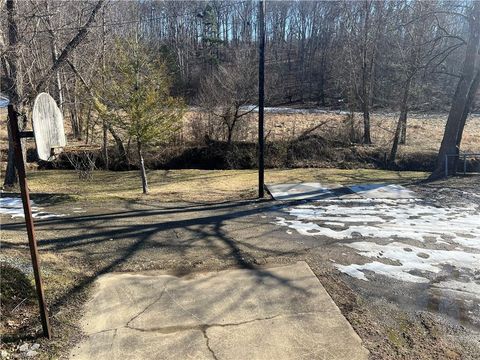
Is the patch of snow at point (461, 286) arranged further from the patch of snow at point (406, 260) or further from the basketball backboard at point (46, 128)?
the basketball backboard at point (46, 128)

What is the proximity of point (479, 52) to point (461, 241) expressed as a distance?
333 inches

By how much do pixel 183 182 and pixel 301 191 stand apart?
6.63 meters

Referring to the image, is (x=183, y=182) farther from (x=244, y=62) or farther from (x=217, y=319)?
(x=217, y=319)

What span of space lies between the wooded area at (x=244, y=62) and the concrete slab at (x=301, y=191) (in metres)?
4.39

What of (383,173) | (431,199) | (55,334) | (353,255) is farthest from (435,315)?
(383,173)

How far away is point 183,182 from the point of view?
55.2 ft

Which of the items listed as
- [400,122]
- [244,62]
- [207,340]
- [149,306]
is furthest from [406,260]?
[244,62]

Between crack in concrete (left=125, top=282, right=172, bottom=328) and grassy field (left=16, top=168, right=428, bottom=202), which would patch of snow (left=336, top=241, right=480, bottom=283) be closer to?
crack in concrete (left=125, top=282, right=172, bottom=328)

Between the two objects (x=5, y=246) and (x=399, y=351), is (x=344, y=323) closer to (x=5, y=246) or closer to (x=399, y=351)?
(x=399, y=351)

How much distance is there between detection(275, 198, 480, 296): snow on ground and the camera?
224 inches

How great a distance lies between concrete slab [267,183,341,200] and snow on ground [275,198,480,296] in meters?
0.86

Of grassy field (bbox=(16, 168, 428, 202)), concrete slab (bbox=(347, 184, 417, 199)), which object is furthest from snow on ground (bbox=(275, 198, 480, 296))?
grassy field (bbox=(16, 168, 428, 202))

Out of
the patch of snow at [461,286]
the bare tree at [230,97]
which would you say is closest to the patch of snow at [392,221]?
the patch of snow at [461,286]

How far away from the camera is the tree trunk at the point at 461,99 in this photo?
12.2 m
